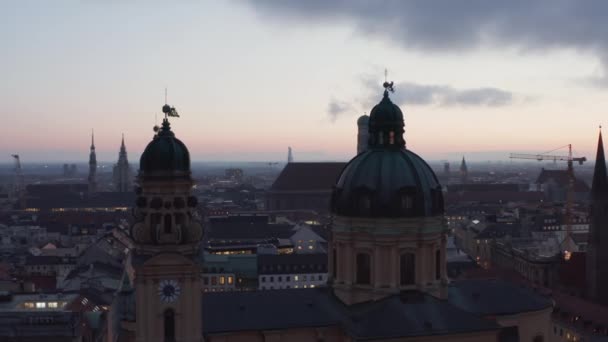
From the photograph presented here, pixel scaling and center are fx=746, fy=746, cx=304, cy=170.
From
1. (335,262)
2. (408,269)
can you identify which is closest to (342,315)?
(335,262)

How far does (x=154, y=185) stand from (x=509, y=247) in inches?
4203

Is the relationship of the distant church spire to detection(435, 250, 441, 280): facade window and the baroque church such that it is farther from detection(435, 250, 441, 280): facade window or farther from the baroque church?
detection(435, 250, 441, 280): facade window

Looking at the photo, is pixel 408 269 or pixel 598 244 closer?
pixel 408 269

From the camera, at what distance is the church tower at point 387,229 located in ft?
189

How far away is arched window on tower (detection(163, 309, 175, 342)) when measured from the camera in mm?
50406

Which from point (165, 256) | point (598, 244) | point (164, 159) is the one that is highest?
point (164, 159)

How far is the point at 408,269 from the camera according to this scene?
58562mm

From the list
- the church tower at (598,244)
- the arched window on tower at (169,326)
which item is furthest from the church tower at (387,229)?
the church tower at (598,244)

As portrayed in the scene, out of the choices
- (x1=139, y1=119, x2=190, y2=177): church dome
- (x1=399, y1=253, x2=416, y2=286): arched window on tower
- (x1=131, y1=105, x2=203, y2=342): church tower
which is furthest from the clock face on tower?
(x1=399, y1=253, x2=416, y2=286): arched window on tower

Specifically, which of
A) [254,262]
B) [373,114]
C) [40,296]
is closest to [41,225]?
[254,262]

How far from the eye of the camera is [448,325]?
55062 millimetres

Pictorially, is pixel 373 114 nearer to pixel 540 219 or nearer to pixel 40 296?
pixel 40 296

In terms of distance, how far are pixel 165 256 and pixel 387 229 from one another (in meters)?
17.6

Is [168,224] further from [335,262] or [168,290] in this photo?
[335,262]
